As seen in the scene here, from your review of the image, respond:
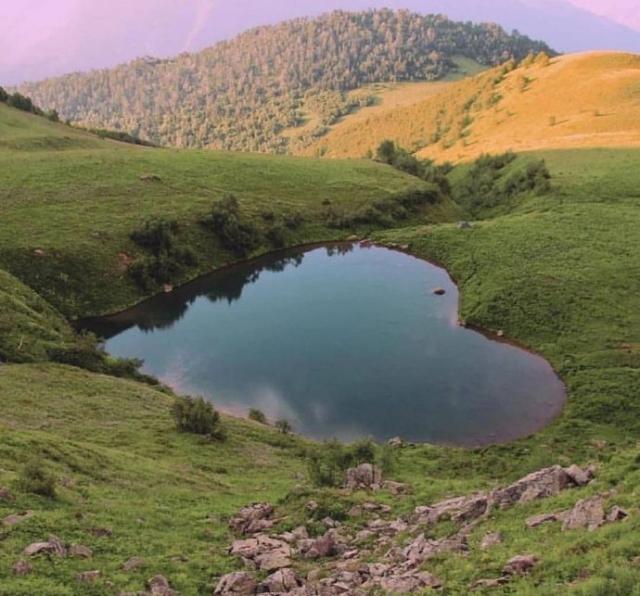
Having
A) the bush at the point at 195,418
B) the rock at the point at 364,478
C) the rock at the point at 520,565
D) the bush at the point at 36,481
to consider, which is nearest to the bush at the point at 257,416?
the bush at the point at 195,418

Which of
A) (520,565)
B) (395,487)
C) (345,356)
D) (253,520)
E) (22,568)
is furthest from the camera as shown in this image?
(345,356)

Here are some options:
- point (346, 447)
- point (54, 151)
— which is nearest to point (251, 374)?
point (346, 447)

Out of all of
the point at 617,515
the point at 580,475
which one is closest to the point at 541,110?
the point at 580,475

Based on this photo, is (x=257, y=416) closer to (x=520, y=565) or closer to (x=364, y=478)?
(x=364, y=478)

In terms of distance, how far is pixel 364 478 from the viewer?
1061 inches

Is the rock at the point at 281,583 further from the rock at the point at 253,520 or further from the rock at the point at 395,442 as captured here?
the rock at the point at 395,442

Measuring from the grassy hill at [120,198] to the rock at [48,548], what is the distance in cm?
4602

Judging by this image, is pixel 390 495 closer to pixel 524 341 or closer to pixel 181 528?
pixel 181 528

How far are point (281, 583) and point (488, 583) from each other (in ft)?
17.6

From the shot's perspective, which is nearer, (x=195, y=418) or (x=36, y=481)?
(x=36, y=481)

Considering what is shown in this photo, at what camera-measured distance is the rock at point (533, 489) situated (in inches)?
752

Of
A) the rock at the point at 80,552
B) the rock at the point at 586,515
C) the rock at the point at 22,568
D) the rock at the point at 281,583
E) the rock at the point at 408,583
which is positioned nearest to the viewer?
the rock at the point at 408,583

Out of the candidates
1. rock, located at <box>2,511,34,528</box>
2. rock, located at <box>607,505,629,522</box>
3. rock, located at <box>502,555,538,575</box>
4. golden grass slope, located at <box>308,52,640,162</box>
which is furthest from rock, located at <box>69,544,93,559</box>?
golden grass slope, located at <box>308,52,640,162</box>

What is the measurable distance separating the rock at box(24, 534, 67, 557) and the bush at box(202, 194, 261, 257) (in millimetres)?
63833
